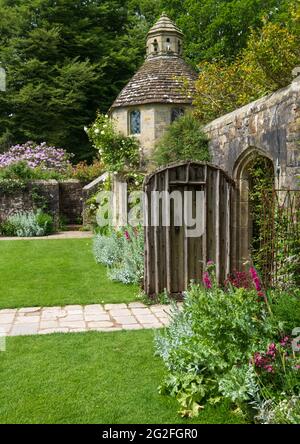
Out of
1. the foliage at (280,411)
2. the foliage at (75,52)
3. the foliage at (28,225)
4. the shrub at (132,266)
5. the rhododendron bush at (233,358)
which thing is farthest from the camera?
the foliage at (75,52)

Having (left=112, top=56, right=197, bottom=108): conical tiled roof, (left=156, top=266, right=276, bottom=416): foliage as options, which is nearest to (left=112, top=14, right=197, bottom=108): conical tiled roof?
(left=112, top=56, right=197, bottom=108): conical tiled roof

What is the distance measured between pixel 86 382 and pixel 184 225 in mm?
3693

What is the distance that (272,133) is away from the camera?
20.9 feet

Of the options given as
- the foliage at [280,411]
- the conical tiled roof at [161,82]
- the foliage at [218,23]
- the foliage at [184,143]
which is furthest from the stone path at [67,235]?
the foliage at [218,23]

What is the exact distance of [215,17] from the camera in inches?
1065

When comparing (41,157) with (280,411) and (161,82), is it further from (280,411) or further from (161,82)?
(280,411)

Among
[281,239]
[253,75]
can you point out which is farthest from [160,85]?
[281,239]

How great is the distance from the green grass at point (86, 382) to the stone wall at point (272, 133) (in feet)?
9.61

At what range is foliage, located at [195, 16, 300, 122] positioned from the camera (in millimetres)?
7691

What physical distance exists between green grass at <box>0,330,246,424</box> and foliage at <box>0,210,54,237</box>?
35.7ft

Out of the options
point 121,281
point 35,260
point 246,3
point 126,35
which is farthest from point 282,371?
point 126,35

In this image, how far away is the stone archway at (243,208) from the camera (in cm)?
781

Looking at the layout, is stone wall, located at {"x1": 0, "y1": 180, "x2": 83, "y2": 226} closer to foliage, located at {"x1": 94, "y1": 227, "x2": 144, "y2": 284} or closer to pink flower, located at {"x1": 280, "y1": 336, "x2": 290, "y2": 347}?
foliage, located at {"x1": 94, "y1": 227, "x2": 144, "y2": 284}

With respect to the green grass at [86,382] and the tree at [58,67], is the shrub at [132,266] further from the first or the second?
the tree at [58,67]
